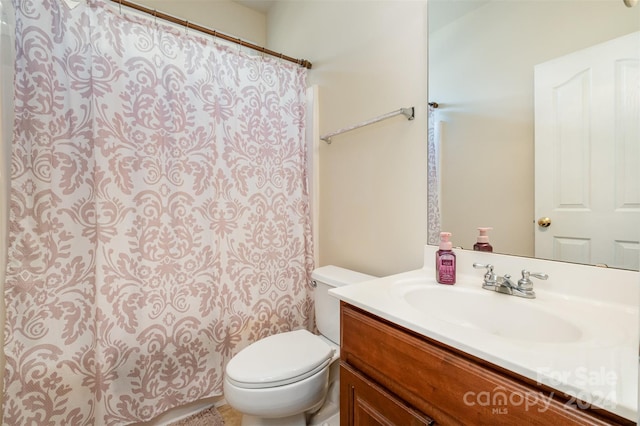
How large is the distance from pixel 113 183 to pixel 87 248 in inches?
11.8

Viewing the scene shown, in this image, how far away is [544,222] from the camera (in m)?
0.87

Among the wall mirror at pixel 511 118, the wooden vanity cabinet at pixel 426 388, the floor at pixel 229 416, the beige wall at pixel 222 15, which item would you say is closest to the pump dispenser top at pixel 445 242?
the wall mirror at pixel 511 118

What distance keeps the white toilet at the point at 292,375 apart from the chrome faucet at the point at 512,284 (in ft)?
1.86

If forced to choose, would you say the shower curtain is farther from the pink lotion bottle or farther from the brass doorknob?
the brass doorknob

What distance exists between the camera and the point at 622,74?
72 centimetres

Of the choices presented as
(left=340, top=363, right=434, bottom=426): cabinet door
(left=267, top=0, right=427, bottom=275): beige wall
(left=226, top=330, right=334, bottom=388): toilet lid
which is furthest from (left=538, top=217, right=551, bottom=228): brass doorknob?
(left=226, top=330, right=334, bottom=388): toilet lid

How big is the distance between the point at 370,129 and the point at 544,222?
84 cm

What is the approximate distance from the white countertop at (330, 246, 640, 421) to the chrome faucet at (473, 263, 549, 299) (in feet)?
0.10

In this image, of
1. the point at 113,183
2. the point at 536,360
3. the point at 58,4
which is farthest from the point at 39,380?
the point at 536,360

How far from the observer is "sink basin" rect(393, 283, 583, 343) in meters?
0.71

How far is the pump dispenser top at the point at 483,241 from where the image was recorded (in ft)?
3.22

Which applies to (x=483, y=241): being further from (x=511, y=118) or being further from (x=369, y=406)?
(x=369, y=406)

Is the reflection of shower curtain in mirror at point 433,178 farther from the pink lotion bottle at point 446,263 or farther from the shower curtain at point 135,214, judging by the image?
the shower curtain at point 135,214

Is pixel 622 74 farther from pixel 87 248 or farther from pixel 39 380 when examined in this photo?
pixel 39 380
